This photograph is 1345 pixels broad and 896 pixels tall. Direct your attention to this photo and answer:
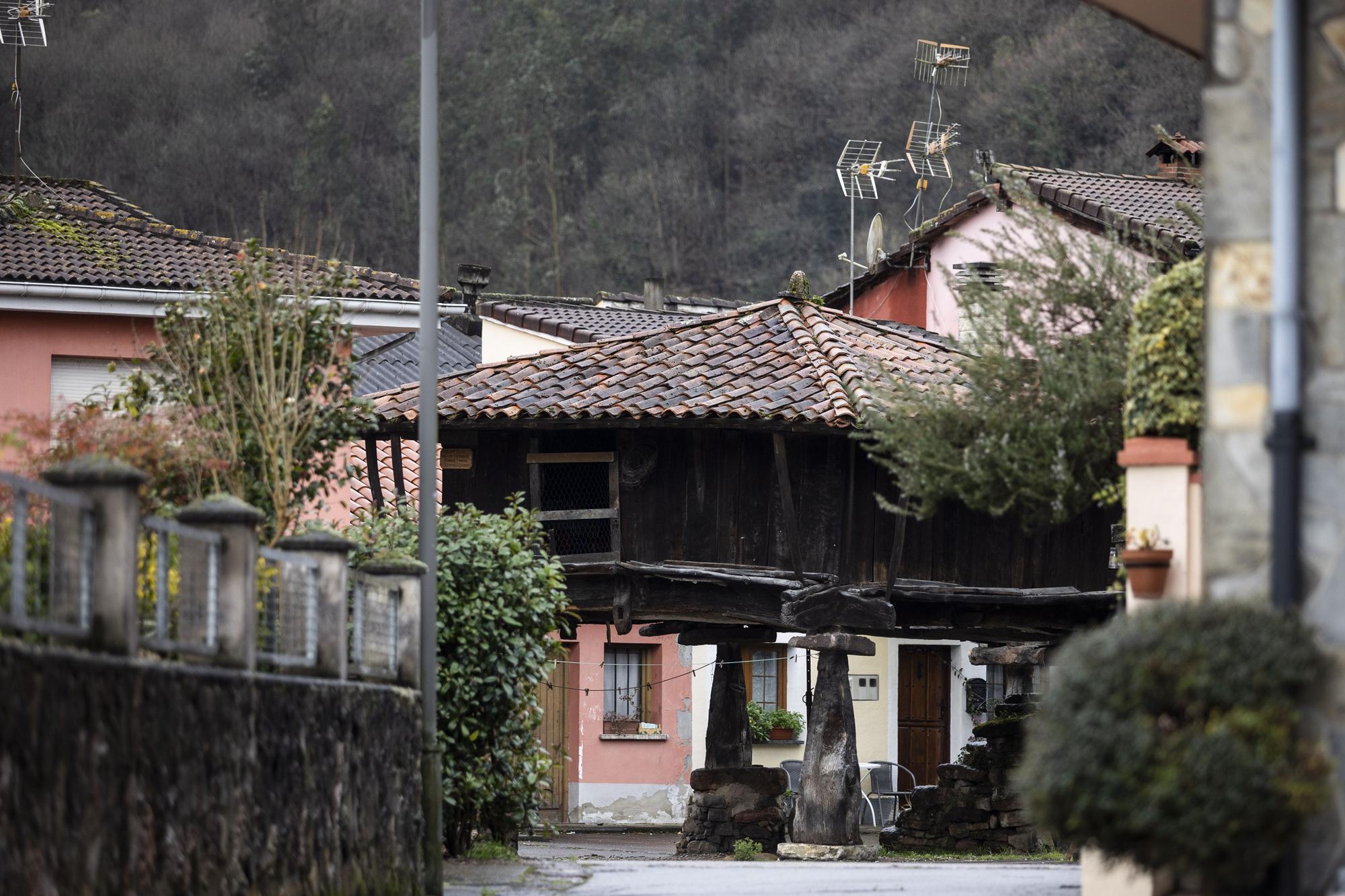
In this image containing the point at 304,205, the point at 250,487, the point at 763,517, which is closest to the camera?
the point at 250,487

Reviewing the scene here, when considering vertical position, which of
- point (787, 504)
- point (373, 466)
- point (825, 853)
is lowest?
point (825, 853)

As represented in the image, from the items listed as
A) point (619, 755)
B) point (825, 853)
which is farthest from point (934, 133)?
point (825, 853)

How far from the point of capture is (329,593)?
29.8 feet

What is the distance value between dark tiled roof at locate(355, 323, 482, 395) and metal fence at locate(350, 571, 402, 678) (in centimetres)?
1487

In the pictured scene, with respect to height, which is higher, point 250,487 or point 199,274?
point 199,274

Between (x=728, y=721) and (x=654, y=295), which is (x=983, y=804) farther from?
(x=654, y=295)

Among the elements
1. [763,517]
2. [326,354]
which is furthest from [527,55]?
[326,354]

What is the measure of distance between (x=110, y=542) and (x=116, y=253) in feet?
52.7

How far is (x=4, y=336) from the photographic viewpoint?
20.9 meters

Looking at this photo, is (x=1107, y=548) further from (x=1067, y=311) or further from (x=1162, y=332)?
(x=1162, y=332)

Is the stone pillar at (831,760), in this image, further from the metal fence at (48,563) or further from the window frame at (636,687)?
the window frame at (636,687)

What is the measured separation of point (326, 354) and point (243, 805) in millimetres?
5158

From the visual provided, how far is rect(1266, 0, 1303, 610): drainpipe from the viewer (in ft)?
22.7

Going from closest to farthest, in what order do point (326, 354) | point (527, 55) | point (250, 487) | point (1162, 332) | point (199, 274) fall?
point (1162, 332)
point (250, 487)
point (326, 354)
point (199, 274)
point (527, 55)
